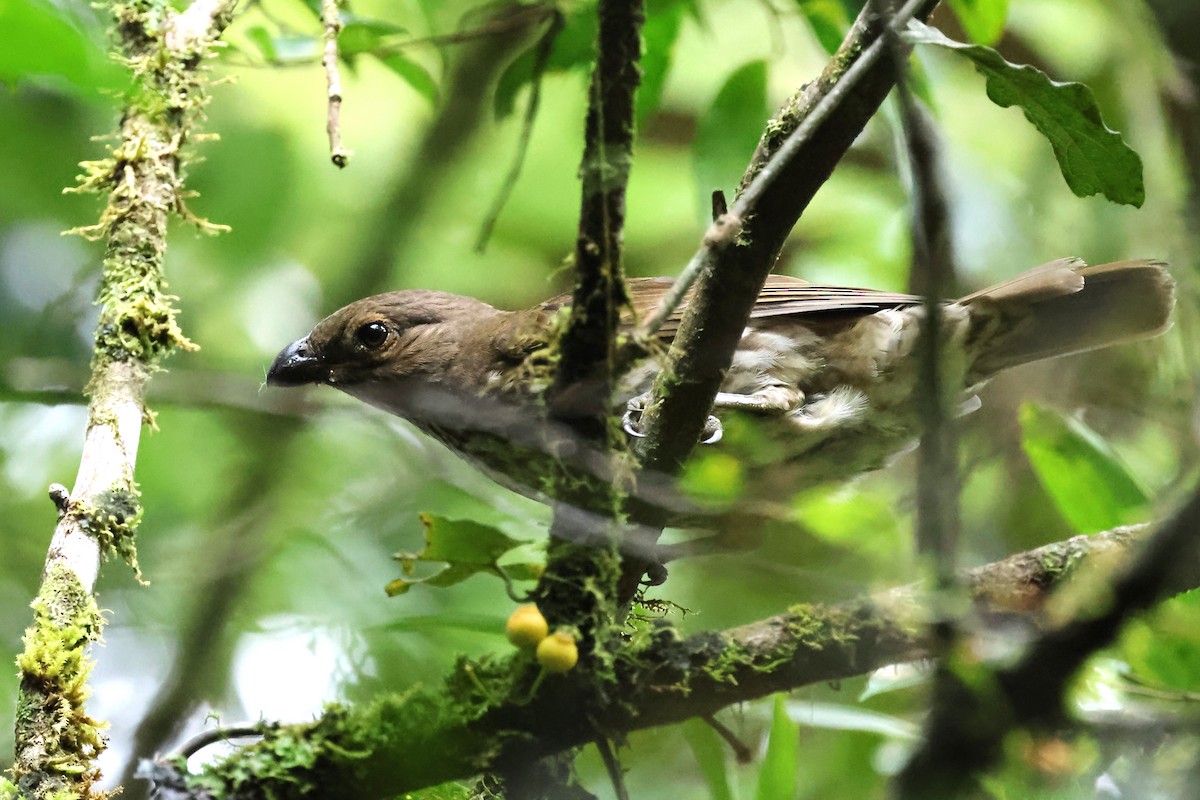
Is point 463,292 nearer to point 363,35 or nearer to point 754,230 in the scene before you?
point 363,35

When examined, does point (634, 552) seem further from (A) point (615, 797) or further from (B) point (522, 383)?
(B) point (522, 383)

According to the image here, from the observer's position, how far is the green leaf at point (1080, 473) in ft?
10.3

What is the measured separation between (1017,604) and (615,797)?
1065 mm

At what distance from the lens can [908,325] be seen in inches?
138

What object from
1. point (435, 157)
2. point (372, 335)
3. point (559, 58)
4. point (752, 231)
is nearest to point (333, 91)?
→ point (752, 231)

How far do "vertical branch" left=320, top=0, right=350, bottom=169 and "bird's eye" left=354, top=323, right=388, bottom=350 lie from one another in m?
1.32

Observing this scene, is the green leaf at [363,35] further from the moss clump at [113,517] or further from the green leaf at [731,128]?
the moss clump at [113,517]

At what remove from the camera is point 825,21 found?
10.8 feet

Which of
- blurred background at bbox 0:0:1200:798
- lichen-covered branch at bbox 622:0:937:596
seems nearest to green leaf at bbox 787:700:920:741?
blurred background at bbox 0:0:1200:798

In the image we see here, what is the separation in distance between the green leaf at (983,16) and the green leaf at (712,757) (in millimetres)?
2057

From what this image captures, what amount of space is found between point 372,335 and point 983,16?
221 cm

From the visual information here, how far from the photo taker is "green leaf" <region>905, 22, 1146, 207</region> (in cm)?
210

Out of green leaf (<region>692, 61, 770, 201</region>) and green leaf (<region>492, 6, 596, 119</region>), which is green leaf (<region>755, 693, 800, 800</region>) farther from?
green leaf (<region>492, 6, 596, 119</region>)

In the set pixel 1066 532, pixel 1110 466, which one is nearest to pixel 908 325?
pixel 1110 466
